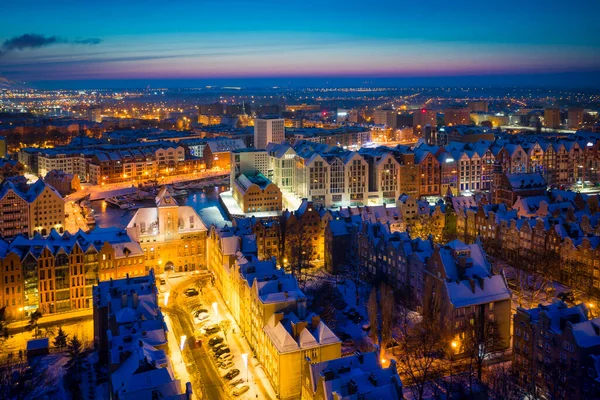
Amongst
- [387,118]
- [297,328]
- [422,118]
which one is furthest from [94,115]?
[297,328]

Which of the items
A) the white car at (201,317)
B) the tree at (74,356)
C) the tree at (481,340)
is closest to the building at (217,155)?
the white car at (201,317)

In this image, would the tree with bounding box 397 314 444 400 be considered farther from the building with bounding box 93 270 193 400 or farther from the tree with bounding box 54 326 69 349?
the tree with bounding box 54 326 69 349

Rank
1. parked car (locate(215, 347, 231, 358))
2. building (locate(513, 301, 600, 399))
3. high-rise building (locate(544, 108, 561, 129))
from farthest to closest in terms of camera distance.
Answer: high-rise building (locate(544, 108, 561, 129))
parked car (locate(215, 347, 231, 358))
building (locate(513, 301, 600, 399))

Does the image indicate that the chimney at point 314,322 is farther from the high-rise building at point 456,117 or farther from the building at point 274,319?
the high-rise building at point 456,117

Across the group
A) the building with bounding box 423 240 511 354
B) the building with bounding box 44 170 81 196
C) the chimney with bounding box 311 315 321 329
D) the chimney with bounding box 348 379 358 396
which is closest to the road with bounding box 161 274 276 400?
the chimney with bounding box 311 315 321 329

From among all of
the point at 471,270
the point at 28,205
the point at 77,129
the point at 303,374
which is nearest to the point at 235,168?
the point at 28,205

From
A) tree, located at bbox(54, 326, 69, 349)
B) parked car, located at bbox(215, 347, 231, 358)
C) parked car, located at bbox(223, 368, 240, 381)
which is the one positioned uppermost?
tree, located at bbox(54, 326, 69, 349)
